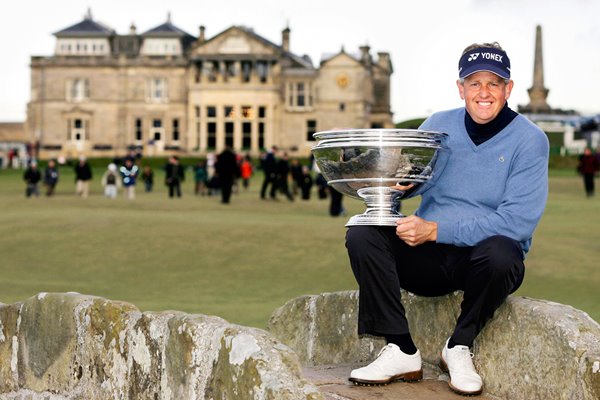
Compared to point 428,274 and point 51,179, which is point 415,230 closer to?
point 428,274

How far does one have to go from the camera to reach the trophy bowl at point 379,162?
5.18 m

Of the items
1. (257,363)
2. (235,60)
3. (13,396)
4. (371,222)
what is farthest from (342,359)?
(235,60)

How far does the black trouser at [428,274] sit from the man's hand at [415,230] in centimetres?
9

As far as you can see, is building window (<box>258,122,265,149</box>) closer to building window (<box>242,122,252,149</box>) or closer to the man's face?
building window (<box>242,122,252,149</box>)

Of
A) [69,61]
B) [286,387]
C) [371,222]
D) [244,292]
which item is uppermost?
[69,61]

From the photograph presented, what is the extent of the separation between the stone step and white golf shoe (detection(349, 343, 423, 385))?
0.03 m

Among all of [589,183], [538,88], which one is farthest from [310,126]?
[589,183]

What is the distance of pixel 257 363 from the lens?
12.3 ft

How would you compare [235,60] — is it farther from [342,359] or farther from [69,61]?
[342,359]

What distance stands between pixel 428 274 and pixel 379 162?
2.03ft

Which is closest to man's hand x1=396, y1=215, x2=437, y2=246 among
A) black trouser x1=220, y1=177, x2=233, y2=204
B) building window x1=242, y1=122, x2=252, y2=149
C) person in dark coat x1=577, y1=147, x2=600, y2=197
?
black trouser x1=220, y1=177, x2=233, y2=204

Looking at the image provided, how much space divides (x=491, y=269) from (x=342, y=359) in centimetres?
145

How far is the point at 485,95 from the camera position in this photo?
5.29 meters

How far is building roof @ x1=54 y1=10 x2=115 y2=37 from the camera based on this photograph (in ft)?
300
